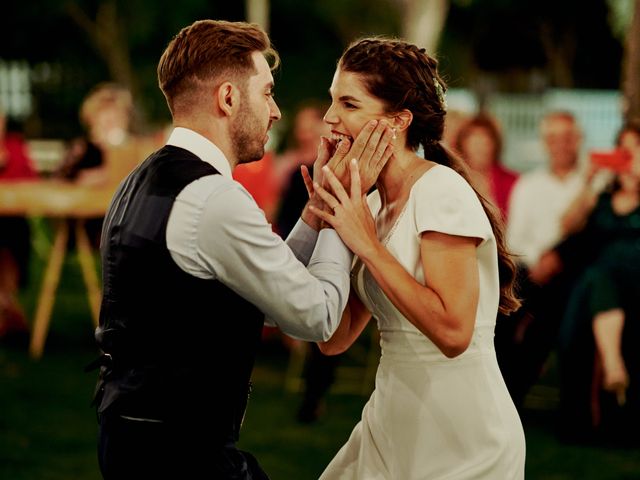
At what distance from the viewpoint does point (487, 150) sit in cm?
662

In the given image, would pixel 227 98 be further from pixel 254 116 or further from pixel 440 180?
pixel 440 180

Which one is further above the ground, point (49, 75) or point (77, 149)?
point (77, 149)

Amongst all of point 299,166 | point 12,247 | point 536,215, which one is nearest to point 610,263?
point 536,215

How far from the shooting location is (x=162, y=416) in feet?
7.65

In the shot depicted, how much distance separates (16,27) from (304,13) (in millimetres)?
7407

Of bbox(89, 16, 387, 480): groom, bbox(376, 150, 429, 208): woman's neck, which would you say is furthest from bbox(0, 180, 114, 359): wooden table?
bbox(89, 16, 387, 480): groom

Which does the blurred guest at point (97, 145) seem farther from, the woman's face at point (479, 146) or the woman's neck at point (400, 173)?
the woman's neck at point (400, 173)

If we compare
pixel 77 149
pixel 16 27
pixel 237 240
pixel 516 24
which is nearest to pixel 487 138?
pixel 77 149

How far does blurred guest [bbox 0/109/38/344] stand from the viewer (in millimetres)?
7828

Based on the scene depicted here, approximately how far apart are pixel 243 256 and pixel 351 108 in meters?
0.59

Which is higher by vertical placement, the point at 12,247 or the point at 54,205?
the point at 54,205

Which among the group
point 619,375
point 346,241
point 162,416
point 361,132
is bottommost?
point 619,375

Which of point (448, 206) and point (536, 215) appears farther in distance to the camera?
point (536, 215)

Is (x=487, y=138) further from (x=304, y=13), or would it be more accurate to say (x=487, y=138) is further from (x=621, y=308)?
(x=304, y=13)
